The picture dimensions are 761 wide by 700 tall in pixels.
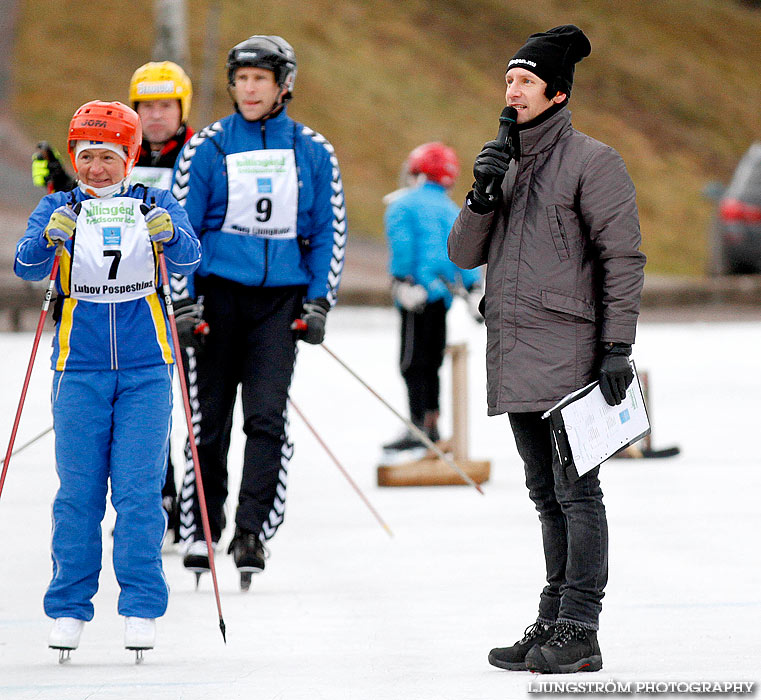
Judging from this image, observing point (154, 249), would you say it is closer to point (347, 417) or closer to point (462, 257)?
point (462, 257)

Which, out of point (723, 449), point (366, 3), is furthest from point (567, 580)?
point (366, 3)

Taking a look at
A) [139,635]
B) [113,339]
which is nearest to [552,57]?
[113,339]

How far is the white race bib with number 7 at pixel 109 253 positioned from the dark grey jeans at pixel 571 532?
4.18ft

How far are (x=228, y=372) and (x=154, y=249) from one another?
1308mm

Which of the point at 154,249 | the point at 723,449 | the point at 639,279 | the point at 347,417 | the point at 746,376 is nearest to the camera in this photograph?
the point at 639,279

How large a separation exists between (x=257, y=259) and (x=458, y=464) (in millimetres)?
2852

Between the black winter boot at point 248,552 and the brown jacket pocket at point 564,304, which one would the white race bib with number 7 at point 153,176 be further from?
the brown jacket pocket at point 564,304

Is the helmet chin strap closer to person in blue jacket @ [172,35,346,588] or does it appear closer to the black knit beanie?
person in blue jacket @ [172,35,346,588]

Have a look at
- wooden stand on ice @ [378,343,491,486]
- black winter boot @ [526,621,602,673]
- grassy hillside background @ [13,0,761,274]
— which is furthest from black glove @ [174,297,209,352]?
grassy hillside background @ [13,0,761,274]

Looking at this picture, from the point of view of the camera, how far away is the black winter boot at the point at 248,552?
5.92m

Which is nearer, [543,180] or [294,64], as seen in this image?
[543,180]

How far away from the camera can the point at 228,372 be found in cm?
627

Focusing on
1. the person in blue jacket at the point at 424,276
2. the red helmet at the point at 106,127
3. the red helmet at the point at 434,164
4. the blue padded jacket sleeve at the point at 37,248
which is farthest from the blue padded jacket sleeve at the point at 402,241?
the blue padded jacket sleeve at the point at 37,248

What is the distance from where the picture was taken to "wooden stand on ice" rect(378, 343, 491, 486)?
28.2 ft
